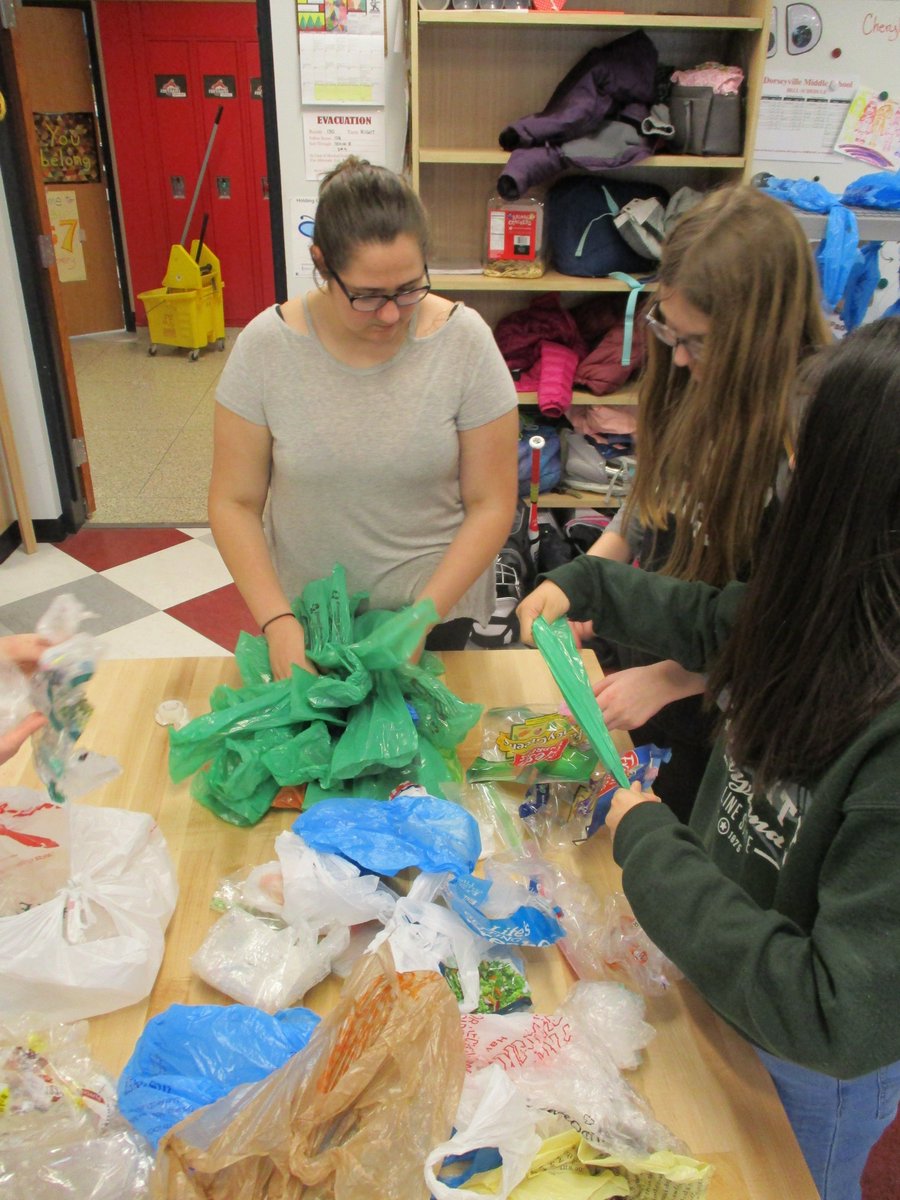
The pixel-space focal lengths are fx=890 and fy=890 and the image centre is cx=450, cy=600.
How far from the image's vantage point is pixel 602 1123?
79cm

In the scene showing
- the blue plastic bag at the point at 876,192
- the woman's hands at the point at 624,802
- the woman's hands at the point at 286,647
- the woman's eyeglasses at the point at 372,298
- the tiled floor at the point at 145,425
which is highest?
the blue plastic bag at the point at 876,192

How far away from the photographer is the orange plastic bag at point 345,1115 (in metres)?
0.67

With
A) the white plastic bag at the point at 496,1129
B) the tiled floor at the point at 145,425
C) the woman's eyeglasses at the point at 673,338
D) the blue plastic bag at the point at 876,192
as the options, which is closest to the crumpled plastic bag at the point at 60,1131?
the white plastic bag at the point at 496,1129

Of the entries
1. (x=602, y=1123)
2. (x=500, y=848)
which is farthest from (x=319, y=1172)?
(x=500, y=848)

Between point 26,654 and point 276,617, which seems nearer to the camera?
point 26,654

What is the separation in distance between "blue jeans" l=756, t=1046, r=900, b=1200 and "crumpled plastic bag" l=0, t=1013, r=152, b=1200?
613 mm

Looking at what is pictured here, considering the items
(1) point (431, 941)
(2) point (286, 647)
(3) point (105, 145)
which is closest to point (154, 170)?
(3) point (105, 145)

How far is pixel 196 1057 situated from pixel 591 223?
113 inches

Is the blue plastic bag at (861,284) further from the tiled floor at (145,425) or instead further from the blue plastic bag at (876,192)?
the tiled floor at (145,425)

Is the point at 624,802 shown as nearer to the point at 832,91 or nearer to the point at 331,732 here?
the point at 331,732

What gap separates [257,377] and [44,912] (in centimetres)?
85

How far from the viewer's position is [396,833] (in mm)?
1084

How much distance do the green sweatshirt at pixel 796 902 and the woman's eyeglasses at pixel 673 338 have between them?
0.62 metres

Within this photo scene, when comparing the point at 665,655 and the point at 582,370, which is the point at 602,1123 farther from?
the point at 582,370
